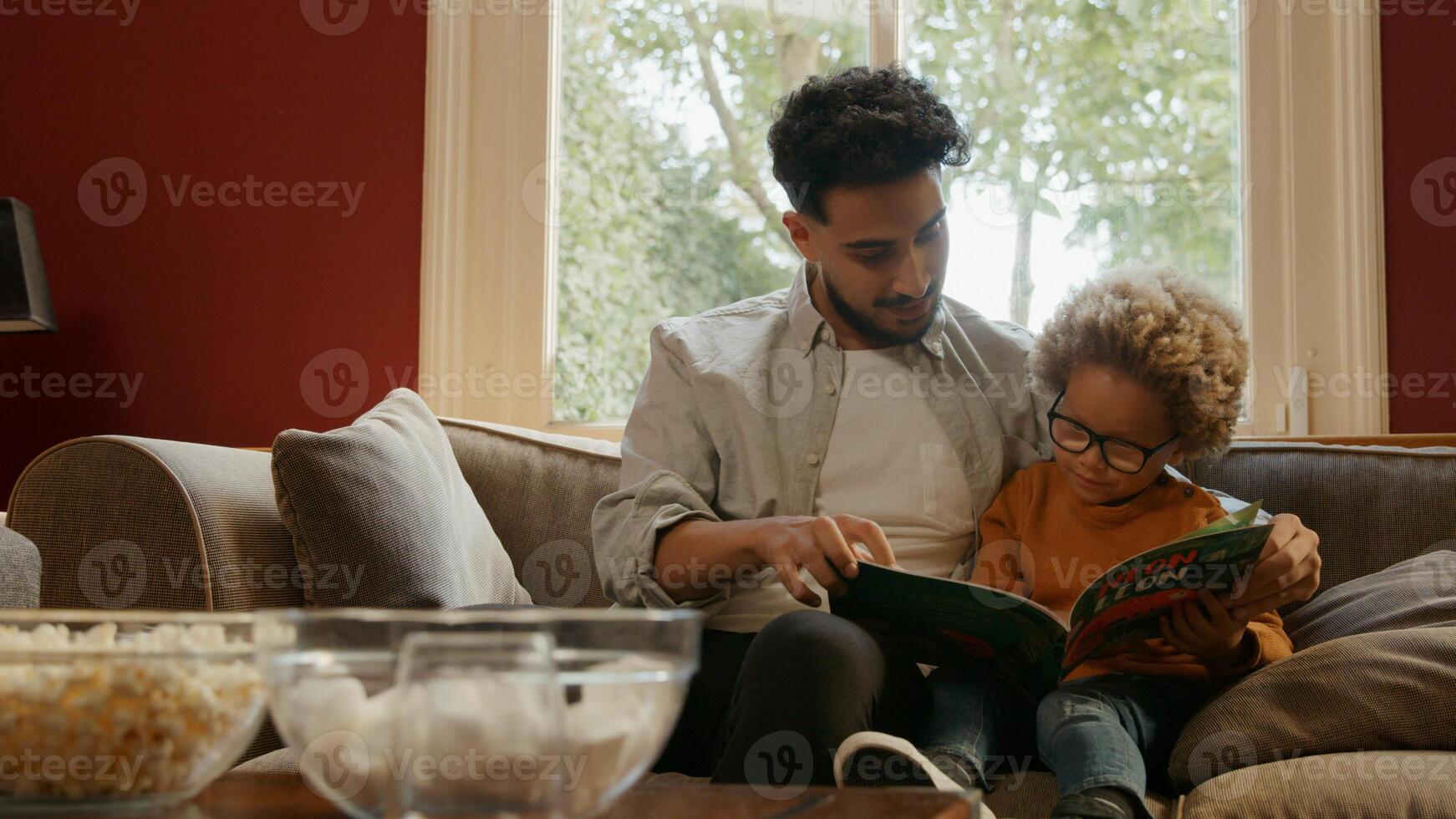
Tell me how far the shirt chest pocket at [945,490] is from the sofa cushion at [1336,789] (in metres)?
0.47

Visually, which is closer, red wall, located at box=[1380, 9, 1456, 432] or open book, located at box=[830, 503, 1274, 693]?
open book, located at box=[830, 503, 1274, 693]

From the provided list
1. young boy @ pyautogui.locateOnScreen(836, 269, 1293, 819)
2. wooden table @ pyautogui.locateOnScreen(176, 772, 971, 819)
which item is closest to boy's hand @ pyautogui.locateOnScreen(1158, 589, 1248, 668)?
young boy @ pyautogui.locateOnScreen(836, 269, 1293, 819)

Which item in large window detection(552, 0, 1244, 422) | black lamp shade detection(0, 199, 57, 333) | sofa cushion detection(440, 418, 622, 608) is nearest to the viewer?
sofa cushion detection(440, 418, 622, 608)

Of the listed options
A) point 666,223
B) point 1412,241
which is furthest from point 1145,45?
point 666,223

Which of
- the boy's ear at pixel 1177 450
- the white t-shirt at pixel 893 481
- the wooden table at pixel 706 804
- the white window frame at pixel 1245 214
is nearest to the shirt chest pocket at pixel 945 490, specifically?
the white t-shirt at pixel 893 481

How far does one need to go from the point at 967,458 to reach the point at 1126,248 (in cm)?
124

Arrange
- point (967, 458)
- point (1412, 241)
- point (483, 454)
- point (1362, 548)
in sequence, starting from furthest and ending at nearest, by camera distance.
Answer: point (1412, 241) < point (483, 454) < point (1362, 548) < point (967, 458)

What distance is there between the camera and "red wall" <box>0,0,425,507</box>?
282 cm

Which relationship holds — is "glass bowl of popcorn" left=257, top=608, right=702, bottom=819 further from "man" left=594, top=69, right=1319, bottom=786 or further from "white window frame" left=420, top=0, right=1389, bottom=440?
"white window frame" left=420, top=0, right=1389, bottom=440

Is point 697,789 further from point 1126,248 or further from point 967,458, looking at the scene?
point 1126,248

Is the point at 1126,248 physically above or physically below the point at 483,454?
above

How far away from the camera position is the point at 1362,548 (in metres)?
1.77

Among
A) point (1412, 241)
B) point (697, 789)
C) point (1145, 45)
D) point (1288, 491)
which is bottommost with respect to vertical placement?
point (697, 789)

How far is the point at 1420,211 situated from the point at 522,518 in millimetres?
1913
